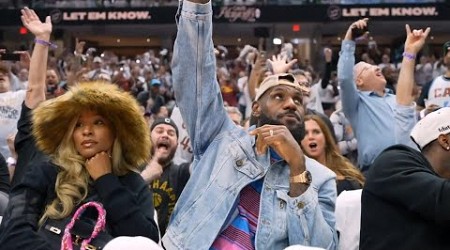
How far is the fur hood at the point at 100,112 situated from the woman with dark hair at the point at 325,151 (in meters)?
1.60

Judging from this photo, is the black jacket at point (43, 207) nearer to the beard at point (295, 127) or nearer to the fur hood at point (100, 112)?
the fur hood at point (100, 112)

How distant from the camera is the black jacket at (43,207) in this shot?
323cm

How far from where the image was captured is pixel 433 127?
9.97 feet

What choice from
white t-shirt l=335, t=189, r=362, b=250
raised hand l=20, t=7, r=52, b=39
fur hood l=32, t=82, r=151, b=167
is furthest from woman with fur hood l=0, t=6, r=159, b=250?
raised hand l=20, t=7, r=52, b=39

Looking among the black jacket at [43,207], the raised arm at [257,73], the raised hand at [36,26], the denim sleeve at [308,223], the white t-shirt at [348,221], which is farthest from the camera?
the raised arm at [257,73]

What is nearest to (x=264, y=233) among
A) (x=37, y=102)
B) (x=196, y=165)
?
(x=196, y=165)

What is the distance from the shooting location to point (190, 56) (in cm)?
327

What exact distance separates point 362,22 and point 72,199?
3.12 metres

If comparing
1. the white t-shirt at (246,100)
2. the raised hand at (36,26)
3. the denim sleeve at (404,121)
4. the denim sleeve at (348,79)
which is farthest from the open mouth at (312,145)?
the raised hand at (36,26)

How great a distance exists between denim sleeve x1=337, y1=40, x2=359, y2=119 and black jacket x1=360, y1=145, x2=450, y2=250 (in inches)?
108

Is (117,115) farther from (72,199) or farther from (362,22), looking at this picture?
(362,22)

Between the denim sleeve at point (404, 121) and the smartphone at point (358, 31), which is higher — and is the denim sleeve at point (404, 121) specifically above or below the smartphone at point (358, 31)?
below

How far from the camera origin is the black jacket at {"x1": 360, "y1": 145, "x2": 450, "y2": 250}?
9.16 feet

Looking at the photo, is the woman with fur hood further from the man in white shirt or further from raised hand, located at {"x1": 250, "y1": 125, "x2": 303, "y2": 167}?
the man in white shirt
